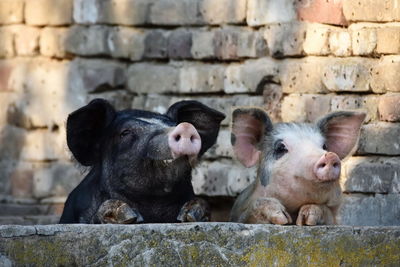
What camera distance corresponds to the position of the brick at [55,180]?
33.2 feet

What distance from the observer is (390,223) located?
7.93 metres

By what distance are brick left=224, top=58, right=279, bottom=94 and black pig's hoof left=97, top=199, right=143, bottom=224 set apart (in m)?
2.48

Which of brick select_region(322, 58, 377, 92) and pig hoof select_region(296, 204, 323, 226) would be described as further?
brick select_region(322, 58, 377, 92)

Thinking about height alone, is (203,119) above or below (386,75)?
below

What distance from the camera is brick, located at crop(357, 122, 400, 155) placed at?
801 centimetres

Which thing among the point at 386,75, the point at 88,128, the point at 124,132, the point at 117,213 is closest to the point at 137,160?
the point at 124,132

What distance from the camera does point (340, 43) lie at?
8375 millimetres

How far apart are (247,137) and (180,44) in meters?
2.21

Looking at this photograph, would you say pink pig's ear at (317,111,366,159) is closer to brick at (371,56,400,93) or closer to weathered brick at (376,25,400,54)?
brick at (371,56,400,93)

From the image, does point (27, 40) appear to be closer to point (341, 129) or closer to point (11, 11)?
point (11, 11)

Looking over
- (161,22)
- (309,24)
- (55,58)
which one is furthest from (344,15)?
(55,58)

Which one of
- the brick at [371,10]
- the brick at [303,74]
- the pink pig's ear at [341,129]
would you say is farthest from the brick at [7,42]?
the pink pig's ear at [341,129]

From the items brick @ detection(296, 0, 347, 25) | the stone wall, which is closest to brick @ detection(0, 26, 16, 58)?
the stone wall

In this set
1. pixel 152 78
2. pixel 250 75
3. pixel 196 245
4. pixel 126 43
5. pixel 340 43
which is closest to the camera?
pixel 196 245
